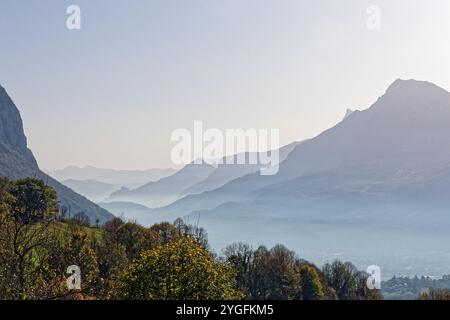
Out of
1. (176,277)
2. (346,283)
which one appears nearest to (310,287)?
(346,283)

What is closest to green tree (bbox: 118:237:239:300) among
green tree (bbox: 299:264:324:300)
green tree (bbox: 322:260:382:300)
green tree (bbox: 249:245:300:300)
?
green tree (bbox: 249:245:300:300)

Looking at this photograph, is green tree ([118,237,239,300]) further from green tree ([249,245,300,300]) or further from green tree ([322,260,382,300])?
green tree ([322,260,382,300])

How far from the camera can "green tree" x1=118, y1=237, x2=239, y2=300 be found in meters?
32.0

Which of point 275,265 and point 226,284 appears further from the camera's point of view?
point 275,265

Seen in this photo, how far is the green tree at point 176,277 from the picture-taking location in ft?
105

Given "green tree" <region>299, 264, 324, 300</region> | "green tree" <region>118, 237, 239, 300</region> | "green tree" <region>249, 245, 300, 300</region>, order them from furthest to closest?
"green tree" <region>299, 264, 324, 300</region> < "green tree" <region>249, 245, 300, 300</region> < "green tree" <region>118, 237, 239, 300</region>

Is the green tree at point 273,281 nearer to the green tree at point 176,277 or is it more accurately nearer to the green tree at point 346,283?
the green tree at point 346,283

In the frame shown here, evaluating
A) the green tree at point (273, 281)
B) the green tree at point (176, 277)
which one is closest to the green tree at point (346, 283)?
the green tree at point (273, 281)

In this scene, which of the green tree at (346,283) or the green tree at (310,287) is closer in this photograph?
the green tree at (310,287)
